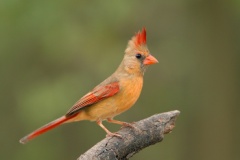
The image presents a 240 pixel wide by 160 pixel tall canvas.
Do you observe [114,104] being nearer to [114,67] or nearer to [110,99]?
[110,99]

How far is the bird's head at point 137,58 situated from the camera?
6031 mm

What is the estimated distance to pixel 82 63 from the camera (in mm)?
9648

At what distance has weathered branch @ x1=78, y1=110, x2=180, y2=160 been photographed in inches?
194

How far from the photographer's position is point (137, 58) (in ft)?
20.1

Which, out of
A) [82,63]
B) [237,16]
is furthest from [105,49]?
[237,16]

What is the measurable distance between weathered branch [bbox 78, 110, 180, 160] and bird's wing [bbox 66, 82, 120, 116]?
47 cm

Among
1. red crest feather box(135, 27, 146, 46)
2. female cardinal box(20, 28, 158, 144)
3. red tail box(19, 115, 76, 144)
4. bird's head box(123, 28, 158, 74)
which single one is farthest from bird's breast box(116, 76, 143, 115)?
red tail box(19, 115, 76, 144)

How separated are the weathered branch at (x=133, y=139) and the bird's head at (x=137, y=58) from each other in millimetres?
791

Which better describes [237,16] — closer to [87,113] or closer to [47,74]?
[47,74]

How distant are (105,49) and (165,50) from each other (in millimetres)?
980

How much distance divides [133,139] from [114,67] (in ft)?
14.1

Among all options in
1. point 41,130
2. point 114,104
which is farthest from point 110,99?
point 41,130

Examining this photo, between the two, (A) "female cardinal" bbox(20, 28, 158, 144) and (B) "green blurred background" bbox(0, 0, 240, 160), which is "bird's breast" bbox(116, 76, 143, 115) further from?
(B) "green blurred background" bbox(0, 0, 240, 160)

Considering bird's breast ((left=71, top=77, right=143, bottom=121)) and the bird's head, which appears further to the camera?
the bird's head
